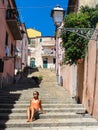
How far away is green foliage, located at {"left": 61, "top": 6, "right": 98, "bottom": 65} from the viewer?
13.3m

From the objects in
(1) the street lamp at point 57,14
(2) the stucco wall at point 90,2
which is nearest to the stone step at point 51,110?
(1) the street lamp at point 57,14

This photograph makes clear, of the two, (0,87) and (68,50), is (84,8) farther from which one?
(0,87)

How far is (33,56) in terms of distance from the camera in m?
60.5

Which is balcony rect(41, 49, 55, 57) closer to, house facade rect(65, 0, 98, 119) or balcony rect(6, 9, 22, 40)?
balcony rect(6, 9, 22, 40)

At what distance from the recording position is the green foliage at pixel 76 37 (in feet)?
43.6

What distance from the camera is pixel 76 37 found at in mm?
13242

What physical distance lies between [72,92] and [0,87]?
482 cm

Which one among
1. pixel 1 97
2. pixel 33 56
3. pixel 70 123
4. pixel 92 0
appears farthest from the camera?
pixel 33 56

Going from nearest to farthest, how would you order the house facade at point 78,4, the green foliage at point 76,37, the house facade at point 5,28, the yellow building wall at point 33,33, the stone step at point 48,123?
the stone step at point 48,123
the green foliage at point 76,37
the house facade at point 78,4
the house facade at point 5,28
the yellow building wall at point 33,33

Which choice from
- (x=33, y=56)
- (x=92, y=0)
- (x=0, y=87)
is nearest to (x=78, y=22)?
(x=92, y=0)

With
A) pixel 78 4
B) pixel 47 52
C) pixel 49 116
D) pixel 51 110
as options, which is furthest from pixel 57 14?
pixel 47 52

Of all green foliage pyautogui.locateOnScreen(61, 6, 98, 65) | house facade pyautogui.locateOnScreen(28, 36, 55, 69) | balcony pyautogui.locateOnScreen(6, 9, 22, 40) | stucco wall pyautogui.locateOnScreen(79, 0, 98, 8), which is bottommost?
house facade pyautogui.locateOnScreen(28, 36, 55, 69)

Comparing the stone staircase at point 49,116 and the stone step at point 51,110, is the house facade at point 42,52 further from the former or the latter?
the stone step at point 51,110

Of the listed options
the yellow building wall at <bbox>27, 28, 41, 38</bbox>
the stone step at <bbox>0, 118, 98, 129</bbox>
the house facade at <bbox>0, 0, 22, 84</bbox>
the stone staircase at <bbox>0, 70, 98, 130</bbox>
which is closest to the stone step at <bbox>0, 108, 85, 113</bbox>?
the stone staircase at <bbox>0, 70, 98, 130</bbox>
